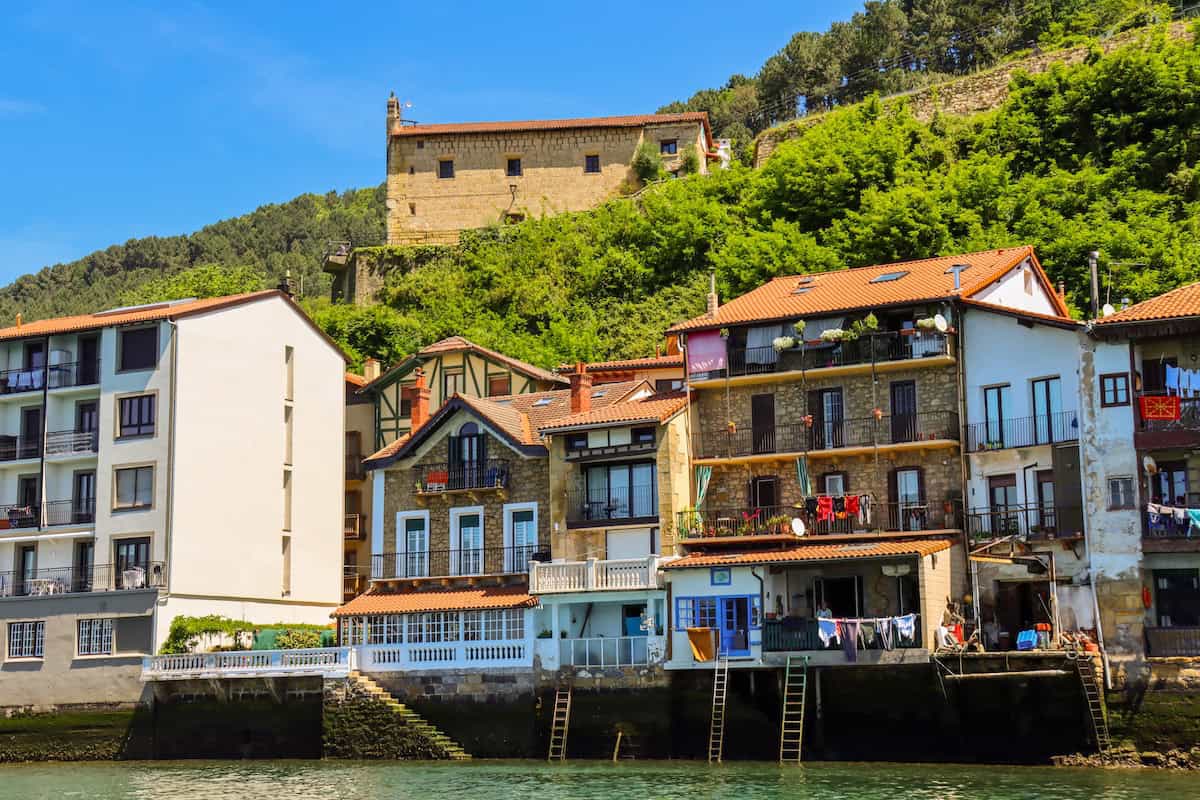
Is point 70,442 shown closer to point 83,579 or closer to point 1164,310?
point 83,579

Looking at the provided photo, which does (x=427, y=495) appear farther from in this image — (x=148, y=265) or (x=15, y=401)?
(x=148, y=265)

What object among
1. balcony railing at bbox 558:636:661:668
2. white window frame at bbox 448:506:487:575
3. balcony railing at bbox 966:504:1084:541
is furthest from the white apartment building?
balcony railing at bbox 966:504:1084:541

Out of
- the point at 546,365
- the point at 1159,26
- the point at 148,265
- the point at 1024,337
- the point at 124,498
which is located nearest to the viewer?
the point at 1024,337

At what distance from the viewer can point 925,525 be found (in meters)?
41.2

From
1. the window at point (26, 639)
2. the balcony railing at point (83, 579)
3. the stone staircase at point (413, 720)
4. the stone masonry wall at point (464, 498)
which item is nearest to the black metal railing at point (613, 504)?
the stone masonry wall at point (464, 498)

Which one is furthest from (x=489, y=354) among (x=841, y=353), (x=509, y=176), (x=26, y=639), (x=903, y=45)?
(x=903, y=45)

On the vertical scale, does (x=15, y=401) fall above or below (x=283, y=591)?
above

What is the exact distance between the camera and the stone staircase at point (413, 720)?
41.8 meters

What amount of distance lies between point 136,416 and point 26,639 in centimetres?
797

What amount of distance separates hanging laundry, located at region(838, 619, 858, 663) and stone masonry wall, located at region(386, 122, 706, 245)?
50.8 meters

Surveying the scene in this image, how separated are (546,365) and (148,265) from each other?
9453 centimetres

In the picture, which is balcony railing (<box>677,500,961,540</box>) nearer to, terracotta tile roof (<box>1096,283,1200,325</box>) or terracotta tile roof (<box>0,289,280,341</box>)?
terracotta tile roof (<box>1096,283,1200,325</box>)

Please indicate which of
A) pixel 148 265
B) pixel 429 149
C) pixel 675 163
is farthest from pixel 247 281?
pixel 148 265

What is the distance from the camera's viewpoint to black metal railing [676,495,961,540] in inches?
1622
